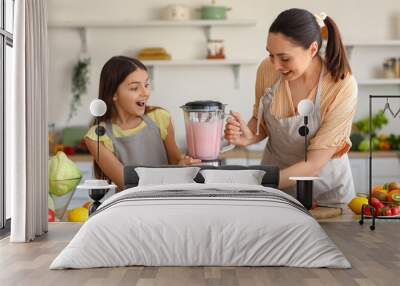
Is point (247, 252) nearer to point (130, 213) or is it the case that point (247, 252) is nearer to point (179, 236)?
point (179, 236)

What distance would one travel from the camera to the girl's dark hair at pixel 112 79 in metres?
6.34

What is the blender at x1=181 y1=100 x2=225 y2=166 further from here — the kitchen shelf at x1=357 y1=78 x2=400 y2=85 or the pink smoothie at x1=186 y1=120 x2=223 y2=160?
the kitchen shelf at x1=357 y1=78 x2=400 y2=85

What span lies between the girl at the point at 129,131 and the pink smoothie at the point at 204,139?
20 cm

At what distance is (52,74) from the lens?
7609 millimetres

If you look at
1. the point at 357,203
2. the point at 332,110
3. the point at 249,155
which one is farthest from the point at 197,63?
the point at 357,203

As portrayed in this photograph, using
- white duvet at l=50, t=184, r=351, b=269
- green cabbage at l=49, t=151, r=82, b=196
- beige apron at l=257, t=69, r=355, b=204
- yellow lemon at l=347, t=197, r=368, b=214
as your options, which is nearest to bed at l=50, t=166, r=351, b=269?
white duvet at l=50, t=184, r=351, b=269

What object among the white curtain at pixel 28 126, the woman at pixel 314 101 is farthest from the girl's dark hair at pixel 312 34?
the white curtain at pixel 28 126

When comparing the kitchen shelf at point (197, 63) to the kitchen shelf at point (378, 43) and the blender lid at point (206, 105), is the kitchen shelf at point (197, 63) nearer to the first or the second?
the kitchen shelf at point (378, 43)

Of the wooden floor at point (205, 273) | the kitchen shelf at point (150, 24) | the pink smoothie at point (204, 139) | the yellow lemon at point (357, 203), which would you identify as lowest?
the wooden floor at point (205, 273)

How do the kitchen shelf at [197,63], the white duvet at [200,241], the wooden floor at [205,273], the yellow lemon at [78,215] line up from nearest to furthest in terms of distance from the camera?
the wooden floor at [205,273] → the white duvet at [200,241] → the yellow lemon at [78,215] → the kitchen shelf at [197,63]

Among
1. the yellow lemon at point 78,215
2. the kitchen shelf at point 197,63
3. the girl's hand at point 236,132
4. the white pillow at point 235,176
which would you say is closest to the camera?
the white pillow at point 235,176

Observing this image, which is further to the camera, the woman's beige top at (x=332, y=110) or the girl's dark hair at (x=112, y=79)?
the girl's dark hair at (x=112, y=79)

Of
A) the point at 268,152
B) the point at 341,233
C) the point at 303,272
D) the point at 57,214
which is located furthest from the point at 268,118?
the point at 303,272

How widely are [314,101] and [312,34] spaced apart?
0.55m
